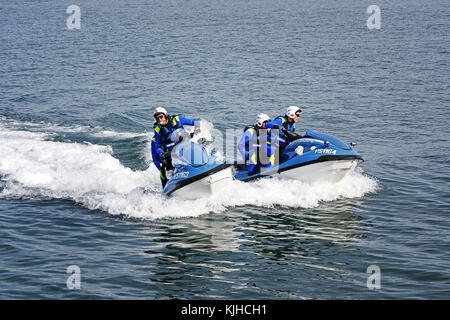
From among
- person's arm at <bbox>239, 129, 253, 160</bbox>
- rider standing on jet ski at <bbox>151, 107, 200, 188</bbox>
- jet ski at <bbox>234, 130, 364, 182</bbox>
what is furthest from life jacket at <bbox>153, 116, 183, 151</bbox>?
jet ski at <bbox>234, 130, 364, 182</bbox>

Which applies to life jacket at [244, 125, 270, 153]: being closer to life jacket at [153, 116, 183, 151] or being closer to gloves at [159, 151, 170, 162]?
life jacket at [153, 116, 183, 151]

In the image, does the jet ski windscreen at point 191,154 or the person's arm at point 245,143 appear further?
the person's arm at point 245,143

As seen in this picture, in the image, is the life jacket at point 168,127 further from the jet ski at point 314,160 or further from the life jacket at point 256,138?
the jet ski at point 314,160

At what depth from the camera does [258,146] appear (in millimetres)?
13352

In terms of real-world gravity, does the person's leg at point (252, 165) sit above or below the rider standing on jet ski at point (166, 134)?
below

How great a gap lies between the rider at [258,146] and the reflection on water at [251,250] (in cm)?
136

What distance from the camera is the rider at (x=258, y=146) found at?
13.2m

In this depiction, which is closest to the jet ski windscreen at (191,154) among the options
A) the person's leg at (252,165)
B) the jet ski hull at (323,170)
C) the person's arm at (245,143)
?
the person's arm at (245,143)

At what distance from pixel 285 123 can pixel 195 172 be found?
9.92ft

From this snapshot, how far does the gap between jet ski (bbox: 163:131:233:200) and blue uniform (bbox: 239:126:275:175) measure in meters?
1.45

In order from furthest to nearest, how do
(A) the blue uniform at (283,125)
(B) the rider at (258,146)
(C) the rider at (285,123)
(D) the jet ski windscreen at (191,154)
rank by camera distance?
(A) the blue uniform at (283,125), (B) the rider at (258,146), (C) the rider at (285,123), (D) the jet ski windscreen at (191,154)

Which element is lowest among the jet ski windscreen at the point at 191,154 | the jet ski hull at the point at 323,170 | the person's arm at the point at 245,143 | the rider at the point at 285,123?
the jet ski hull at the point at 323,170

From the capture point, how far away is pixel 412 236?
10984mm

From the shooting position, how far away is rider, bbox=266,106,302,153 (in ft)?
43.1
